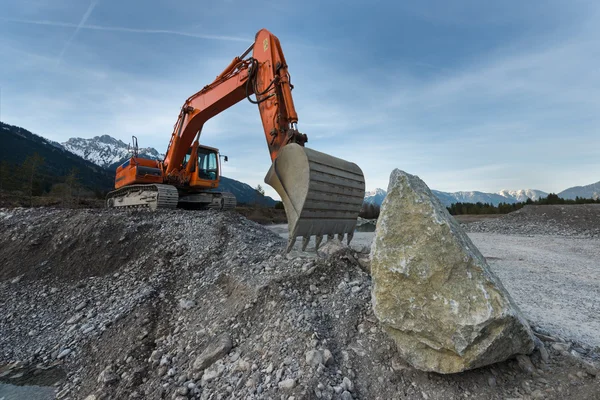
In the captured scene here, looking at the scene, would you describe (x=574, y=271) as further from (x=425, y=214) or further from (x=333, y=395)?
(x=333, y=395)

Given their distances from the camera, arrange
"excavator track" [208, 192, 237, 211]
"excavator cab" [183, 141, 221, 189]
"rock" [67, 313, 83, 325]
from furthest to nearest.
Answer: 1. "excavator track" [208, 192, 237, 211]
2. "excavator cab" [183, 141, 221, 189]
3. "rock" [67, 313, 83, 325]

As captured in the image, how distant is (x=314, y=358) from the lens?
9.10ft

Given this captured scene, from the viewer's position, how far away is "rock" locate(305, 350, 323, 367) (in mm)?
2734

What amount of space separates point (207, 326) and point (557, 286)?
20.8ft

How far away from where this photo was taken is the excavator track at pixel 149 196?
1015 centimetres

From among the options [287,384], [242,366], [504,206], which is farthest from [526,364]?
[504,206]

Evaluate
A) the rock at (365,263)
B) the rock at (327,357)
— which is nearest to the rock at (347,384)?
the rock at (327,357)

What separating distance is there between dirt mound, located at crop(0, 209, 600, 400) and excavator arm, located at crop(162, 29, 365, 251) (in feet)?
2.36

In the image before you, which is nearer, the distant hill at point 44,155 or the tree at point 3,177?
the tree at point 3,177

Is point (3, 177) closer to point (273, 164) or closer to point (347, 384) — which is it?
point (273, 164)

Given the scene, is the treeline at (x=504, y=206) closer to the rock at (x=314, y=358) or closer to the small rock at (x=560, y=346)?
the small rock at (x=560, y=346)

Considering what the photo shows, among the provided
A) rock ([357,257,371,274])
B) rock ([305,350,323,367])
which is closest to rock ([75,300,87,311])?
rock ([305,350,323,367])

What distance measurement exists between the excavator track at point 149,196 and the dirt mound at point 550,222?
55.5 feet

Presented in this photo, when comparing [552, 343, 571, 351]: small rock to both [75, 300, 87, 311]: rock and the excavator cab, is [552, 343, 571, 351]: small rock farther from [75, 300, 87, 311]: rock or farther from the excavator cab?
the excavator cab
